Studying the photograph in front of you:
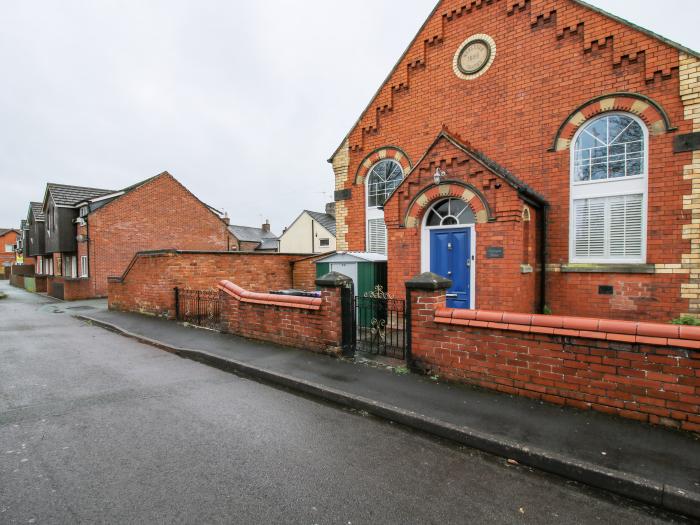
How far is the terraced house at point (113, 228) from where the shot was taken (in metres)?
22.3

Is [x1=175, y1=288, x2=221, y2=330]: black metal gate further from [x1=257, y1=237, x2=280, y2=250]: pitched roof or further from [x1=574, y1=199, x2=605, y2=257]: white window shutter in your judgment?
[x1=257, y1=237, x2=280, y2=250]: pitched roof

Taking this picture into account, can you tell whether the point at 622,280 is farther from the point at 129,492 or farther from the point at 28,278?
the point at 28,278

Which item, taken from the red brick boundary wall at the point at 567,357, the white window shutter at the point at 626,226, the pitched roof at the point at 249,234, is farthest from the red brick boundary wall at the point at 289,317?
the pitched roof at the point at 249,234

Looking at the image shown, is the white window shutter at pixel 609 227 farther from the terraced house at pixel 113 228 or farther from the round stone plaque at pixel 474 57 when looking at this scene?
the terraced house at pixel 113 228

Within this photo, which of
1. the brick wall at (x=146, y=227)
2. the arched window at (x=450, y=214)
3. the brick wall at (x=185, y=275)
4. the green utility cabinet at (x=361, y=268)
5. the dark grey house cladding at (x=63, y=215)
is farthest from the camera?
the dark grey house cladding at (x=63, y=215)

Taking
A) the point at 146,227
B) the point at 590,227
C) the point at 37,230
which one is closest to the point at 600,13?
the point at 590,227

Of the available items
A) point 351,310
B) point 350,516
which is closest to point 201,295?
point 351,310

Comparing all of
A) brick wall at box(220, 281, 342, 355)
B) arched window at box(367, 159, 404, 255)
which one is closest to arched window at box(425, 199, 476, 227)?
arched window at box(367, 159, 404, 255)

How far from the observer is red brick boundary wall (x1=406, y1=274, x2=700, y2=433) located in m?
3.84

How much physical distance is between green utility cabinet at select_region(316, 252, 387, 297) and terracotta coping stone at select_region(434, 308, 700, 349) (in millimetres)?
4079

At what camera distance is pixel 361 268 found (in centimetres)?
941

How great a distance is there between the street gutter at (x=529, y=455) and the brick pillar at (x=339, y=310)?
1.29m

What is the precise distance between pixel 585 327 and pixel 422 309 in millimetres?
2112

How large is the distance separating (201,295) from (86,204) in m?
17.7
